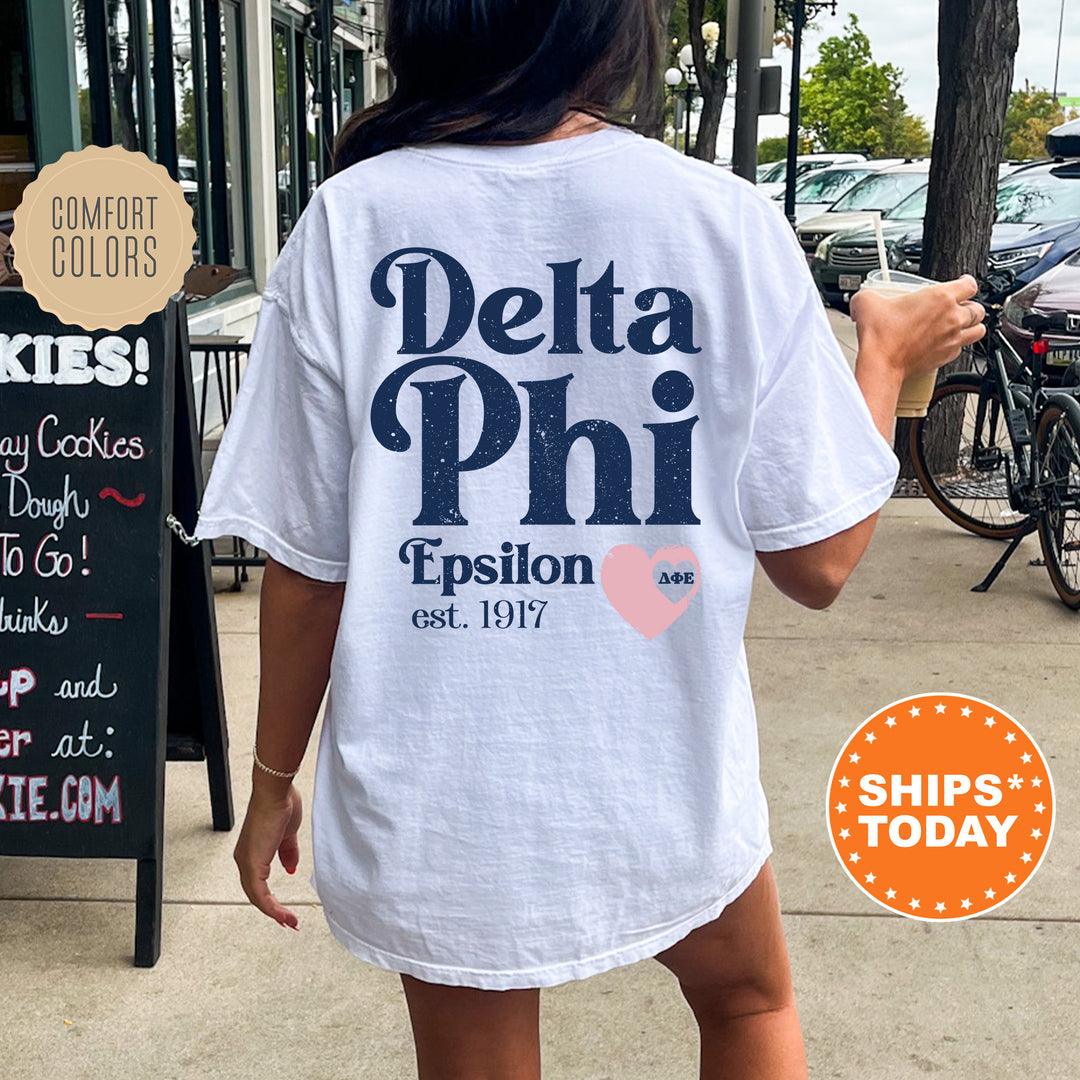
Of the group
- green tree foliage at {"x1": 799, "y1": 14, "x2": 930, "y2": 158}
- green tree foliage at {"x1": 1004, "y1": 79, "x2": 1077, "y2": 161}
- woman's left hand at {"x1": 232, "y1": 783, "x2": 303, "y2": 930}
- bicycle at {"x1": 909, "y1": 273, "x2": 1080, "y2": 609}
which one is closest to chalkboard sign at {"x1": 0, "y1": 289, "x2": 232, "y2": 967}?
woman's left hand at {"x1": 232, "y1": 783, "x2": 303, "y2": 930}

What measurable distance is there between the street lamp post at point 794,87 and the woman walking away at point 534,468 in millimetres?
16227

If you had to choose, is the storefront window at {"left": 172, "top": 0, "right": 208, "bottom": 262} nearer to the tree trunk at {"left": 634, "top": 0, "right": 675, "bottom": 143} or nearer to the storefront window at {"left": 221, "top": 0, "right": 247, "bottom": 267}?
the storefront window at {"left": 221, "top": 0, "right": 247, "bottom": 267}

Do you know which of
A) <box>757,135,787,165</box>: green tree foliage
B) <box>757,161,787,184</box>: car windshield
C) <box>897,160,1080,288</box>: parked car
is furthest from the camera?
<box>757,135,787,165</box>: green tree foliage

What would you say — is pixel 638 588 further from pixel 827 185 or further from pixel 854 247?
pixel 827 185

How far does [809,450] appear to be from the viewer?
1479 millimetres

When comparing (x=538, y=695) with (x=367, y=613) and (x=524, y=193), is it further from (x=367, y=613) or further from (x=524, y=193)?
(x=524, y=193)

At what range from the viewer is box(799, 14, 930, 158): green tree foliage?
62.7 m

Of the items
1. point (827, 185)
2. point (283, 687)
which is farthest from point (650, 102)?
point (827, 185)

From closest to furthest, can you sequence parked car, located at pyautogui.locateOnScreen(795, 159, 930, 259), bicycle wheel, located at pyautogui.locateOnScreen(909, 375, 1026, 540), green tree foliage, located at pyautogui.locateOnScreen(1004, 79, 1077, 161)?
1. bicycle wheel, located at pyautogui.locateOnScreen(909, 375, 1026, 540)
2. parked car, located at pyautogui.locateOnScreen(795, 159, 930, 259)
3. green tree foliage, located at pyautogui.locateOnScreen(1004, 79, 1077, 161)

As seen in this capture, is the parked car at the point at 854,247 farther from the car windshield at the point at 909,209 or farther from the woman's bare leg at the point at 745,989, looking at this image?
the woman's bare leg at the point at 745,989

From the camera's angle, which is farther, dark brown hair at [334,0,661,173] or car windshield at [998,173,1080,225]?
car windshield at [998,173,1080,225]

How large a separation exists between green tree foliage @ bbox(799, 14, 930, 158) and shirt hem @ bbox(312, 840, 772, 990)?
63501 millimetres

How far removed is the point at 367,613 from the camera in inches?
57.3

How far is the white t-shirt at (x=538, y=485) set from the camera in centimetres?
143
